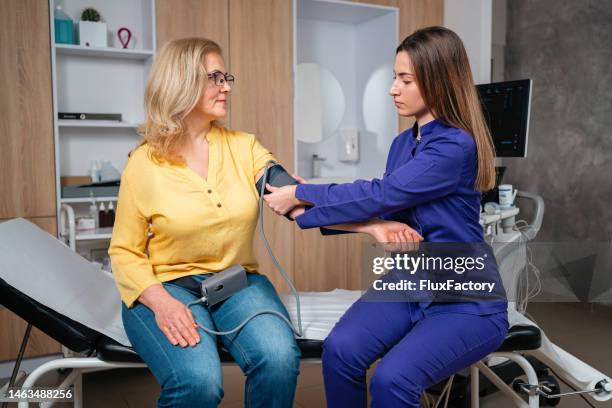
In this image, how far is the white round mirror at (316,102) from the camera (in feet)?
11.8

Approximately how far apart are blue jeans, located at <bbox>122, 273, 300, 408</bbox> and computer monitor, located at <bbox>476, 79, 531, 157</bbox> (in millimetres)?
1490

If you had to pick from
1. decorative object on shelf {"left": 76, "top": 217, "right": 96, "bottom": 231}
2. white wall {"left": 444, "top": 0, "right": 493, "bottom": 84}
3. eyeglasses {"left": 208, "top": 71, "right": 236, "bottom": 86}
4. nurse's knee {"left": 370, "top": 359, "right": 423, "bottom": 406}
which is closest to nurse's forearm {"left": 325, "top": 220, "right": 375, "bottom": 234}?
nurse's knee {"left": 370, "top": 359, "right": 423, "bottom": 406}

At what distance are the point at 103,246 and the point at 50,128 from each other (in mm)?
710

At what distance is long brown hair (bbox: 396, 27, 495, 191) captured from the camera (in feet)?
4.55

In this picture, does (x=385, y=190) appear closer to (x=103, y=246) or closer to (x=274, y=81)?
(x=274, y=81)

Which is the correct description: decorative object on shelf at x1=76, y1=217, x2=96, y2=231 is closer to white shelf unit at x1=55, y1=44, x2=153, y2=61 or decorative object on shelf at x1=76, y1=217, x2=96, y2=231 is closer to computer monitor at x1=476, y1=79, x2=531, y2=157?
white shelf unit at x1=55, y1=44, x2=153, y2=61

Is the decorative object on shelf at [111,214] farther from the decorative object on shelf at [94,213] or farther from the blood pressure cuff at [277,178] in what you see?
the blood pressure cuff at [277,178]

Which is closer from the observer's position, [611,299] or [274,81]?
[274,81]

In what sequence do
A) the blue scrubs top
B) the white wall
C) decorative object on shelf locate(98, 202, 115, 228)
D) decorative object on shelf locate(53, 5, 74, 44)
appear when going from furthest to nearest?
the white wall → decorative object on shelf locate(98, 202, 115, 228) → decorative object on shelf locate(53, 5, 74, 44) → the blue scrubs top

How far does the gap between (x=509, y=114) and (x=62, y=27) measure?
2044mm

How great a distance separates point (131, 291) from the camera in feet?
4.79

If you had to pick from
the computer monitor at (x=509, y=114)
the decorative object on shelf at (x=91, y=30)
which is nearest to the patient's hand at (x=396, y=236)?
the computer monitor at (x=509, y=114)

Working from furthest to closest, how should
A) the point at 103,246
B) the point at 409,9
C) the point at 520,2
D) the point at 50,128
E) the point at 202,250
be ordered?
the point at 520,2
the point at 409,9
the point at 103,246
the point at 50,128
the point at 202,250

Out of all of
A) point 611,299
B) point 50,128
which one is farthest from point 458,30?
point 50,128
